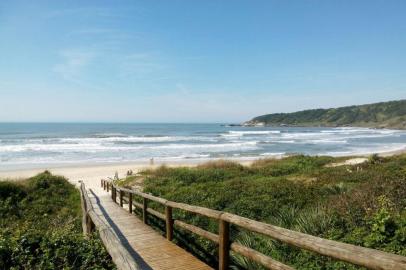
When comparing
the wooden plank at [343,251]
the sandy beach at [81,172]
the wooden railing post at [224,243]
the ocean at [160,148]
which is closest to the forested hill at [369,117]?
the ocean at [160,148]

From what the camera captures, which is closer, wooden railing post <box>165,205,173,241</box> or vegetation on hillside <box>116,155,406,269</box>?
vegetation on hillside <box>116,155,406,269</box>

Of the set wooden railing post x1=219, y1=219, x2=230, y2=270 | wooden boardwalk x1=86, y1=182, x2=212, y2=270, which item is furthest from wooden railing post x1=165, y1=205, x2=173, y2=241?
wooden railing post x1=219, y1=219, x2=230, y2=270

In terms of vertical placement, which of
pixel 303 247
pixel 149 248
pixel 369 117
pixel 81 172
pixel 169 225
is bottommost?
pixel 81 172

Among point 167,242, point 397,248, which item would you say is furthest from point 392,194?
point 167,242

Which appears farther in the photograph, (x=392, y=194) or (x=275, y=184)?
(x=275, y=184)

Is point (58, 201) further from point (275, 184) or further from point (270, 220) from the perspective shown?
point (270, 220)

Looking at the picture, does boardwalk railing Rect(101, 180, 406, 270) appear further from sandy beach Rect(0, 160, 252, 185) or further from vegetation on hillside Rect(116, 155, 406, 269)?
sandy beach Rect(0, 160, 252, 185)

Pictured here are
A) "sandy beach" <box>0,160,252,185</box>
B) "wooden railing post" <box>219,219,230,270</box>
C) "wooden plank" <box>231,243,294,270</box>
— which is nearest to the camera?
"wooden plank" <box>231,243,294,270</box>

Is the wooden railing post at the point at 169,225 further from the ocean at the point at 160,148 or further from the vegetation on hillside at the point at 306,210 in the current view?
the ocean at the point at 160,148

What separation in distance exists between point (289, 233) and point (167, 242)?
3.90 m

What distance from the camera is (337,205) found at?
27.8ft

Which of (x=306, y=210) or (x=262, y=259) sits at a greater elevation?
(x=262, y=259)

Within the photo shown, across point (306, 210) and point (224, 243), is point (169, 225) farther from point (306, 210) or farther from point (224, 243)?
point (306, 210)

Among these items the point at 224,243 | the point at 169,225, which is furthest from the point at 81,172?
the point at 224,243
